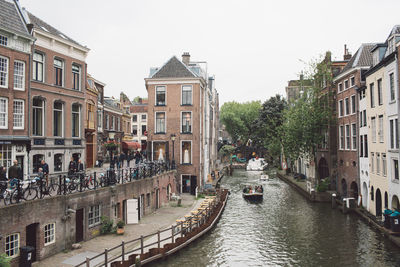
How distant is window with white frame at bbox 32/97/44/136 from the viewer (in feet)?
76.3

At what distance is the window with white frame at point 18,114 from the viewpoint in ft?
69.0

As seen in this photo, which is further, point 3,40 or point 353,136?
point 353,136

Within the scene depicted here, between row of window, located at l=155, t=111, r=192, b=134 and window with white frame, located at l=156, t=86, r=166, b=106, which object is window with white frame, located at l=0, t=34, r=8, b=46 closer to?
window with white frame, located at l=156, t=86, r=166, b=106

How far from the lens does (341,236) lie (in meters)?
24.2

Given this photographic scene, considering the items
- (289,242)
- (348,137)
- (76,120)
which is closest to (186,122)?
(76,120)

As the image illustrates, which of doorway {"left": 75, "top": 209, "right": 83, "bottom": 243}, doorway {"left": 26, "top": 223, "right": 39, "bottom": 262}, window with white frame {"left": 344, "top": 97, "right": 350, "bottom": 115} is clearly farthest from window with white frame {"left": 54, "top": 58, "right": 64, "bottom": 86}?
window with white frame {"left": 344, "top": 97, "right": 350, "bottom": 115}

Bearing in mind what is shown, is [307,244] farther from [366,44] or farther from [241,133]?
[241,133]

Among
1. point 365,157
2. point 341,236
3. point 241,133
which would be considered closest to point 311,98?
point 365,157

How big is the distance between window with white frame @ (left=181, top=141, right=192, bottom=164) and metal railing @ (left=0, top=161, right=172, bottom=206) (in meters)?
10.5

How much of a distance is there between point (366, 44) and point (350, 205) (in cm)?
1704

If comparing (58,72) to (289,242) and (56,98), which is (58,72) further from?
(289,242)

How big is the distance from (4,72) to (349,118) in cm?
3204

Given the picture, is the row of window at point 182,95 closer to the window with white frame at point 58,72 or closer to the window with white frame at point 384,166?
the window with white frame at point 58,72

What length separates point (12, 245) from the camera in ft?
47.6
